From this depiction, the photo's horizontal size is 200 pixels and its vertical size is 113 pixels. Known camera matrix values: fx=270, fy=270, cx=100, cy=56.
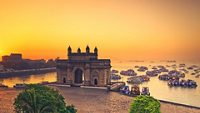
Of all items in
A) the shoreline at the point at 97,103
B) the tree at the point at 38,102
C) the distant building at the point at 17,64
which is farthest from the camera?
the distant building at the point at 17,64

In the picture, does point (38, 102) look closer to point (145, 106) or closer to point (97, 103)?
point (145, 106)

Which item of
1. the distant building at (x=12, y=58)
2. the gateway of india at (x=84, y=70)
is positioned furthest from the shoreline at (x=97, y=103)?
the distant building at (x=12, y=58)

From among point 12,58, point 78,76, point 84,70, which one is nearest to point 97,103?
point 84,70

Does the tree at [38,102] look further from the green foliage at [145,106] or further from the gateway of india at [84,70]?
the gateway of india at [84,70]

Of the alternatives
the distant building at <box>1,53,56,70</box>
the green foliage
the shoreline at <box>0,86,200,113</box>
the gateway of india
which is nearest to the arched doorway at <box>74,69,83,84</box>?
the gateway of india

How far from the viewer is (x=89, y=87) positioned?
215ft

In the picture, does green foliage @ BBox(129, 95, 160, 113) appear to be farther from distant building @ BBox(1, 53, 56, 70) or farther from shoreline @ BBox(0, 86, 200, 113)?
distant building @ BBox(1, 53, 56, 70)

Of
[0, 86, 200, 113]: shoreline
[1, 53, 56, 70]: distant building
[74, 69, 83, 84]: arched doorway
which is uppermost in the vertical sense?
[1, 53, 56, 70]: distant building

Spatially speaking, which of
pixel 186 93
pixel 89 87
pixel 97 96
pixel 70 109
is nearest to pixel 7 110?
pixel 70 109

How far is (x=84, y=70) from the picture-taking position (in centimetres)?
6606

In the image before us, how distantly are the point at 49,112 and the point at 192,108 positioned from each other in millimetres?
27510

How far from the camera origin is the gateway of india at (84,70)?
6556cm

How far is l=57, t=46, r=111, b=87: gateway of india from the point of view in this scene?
65.6 meters

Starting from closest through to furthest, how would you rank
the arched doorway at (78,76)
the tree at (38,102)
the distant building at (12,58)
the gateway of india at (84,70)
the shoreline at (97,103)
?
the tree at (38,102)
the shoreline at (97,103)
the gateway of india at (84,70)
the arched doorway at (78,76)
the distant building at (12,58)
